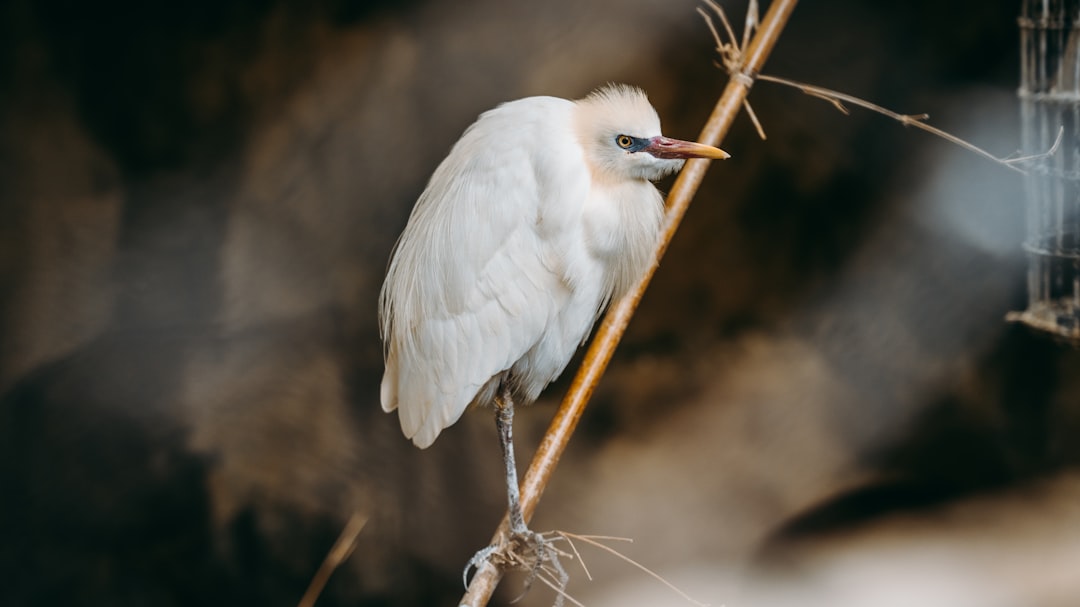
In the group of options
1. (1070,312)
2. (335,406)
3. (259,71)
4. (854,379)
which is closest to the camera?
(1070,312)

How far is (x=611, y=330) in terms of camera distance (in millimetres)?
1027

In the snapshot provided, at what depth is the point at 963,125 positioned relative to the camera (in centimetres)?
154

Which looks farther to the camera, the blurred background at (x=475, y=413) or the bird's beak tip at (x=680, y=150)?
the blurred background at (x=475, y=413)

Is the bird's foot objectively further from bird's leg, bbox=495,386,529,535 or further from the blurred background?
the blurred background

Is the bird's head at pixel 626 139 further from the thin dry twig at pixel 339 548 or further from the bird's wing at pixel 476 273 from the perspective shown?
the thin dry twig at pixel 339 548

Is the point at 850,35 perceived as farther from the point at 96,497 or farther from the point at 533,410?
the point at 96,497

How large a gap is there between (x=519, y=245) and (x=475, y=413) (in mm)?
807

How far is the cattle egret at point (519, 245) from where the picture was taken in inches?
34.8

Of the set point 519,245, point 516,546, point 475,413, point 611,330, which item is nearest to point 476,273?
point 519,245

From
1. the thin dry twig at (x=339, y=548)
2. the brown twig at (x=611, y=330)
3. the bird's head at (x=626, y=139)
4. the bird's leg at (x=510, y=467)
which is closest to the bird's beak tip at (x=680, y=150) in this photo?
the bird's head at (x=626, y=139)

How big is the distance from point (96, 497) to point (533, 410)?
0.76 m

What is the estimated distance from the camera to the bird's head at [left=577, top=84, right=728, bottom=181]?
845 millimetres

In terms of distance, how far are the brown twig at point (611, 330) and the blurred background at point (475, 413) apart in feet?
1.64

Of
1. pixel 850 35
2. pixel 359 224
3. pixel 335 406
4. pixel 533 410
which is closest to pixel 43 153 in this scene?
pixel 359 224
